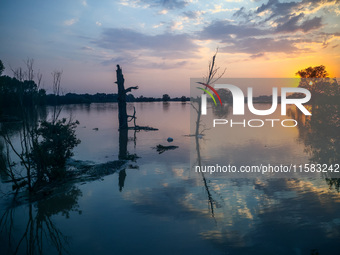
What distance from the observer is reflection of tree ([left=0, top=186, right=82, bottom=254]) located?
748cm

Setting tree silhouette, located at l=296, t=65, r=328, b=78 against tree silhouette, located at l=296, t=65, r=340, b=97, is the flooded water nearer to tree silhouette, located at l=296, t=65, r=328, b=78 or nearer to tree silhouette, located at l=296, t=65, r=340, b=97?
tree silhouette, located at l=296, t=65, r=340, b=97

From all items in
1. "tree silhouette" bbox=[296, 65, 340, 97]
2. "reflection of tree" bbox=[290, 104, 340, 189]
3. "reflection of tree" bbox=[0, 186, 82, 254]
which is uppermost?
"tree silhouette" bbox=[296, 65, 340, 97]

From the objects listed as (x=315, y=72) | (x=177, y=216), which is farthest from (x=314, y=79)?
(x=177, y=216)

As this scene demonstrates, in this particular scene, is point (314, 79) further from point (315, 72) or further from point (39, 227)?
point (39, 227)

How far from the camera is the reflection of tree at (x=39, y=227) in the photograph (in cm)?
748

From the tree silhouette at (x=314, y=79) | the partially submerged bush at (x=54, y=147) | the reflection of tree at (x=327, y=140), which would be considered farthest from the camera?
the tree silhouette at (x=314, y=79)

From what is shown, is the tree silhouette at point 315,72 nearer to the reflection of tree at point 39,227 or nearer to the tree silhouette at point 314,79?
the tree silhouette at point 314,79

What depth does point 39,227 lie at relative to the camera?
8.60 m

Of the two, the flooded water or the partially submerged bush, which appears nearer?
the flooded water

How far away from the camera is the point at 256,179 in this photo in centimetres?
1339

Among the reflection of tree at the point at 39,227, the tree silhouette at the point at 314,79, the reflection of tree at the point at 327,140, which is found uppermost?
the tree silhouette at the point at 314,79

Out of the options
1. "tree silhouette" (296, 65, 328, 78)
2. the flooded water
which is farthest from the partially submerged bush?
"tree silhouette" (296, 65, 328, 78)

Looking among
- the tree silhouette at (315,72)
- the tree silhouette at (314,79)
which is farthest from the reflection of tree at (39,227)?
the tree silhouette at (315,72)

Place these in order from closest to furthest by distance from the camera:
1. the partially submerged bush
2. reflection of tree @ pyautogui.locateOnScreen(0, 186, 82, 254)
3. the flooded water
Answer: the flooded water, reflection of tree @ pyautogui.locateOnScreen(0, 186, 82, 254), the partially submerged bush
